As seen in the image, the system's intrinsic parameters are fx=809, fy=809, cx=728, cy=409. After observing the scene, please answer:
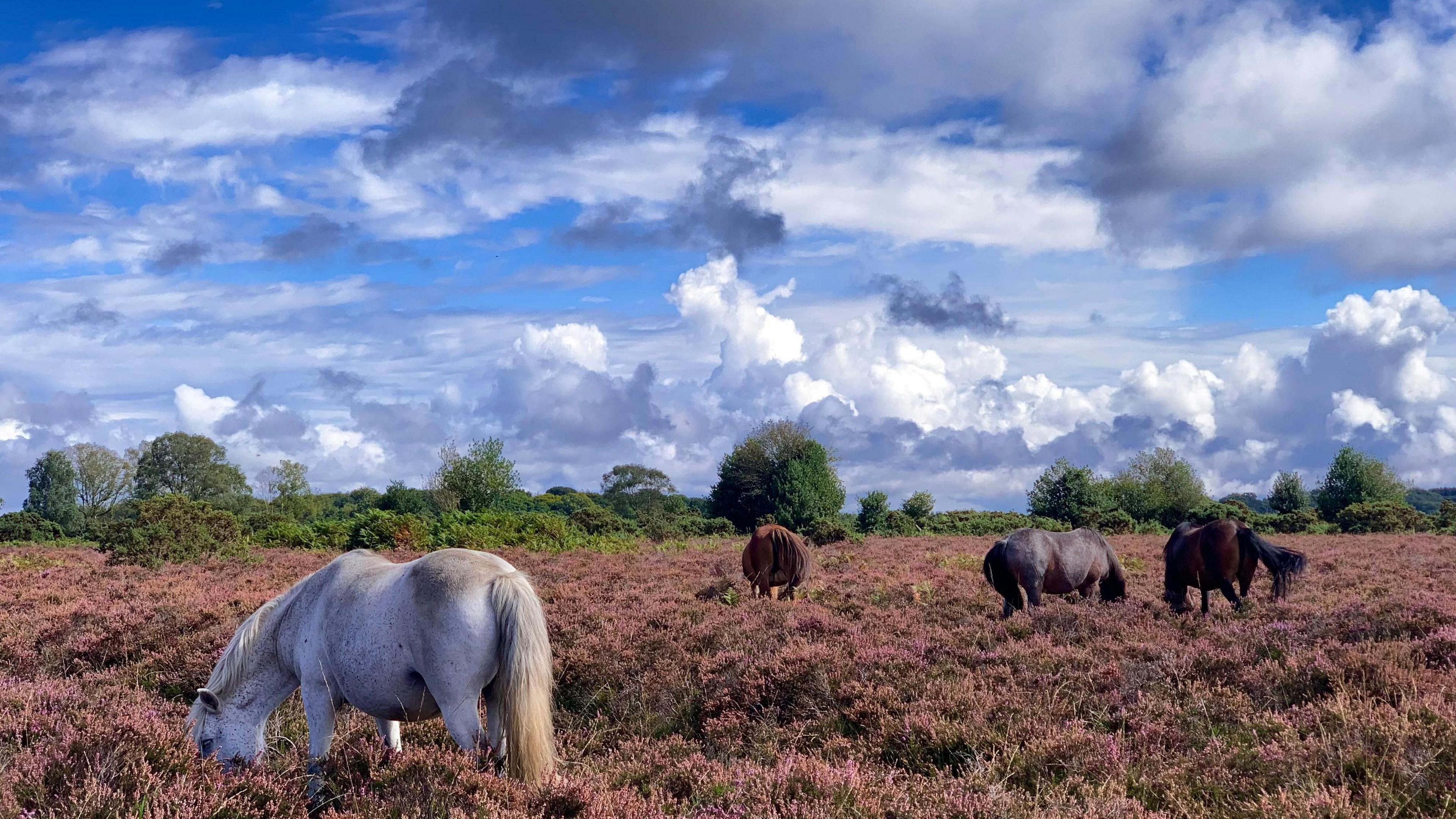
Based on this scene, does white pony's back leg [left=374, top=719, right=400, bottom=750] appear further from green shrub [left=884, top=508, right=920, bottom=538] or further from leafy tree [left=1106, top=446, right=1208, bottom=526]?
leafy tree [left=1106, top=446, right=1208, bottom=526]

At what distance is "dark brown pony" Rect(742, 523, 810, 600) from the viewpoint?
1503 centimetres

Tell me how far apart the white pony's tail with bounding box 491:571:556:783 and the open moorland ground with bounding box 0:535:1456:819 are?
0.38 metres

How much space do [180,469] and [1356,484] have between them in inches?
3658

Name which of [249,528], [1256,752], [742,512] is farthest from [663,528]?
[1256,752]

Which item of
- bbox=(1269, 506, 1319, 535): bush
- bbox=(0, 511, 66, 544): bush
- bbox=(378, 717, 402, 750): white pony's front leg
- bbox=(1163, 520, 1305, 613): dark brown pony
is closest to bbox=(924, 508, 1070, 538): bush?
bbox=(1269, 506, 1319, 535): bush

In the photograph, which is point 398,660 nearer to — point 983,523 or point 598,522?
point 598,522

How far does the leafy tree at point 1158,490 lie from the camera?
204 feet

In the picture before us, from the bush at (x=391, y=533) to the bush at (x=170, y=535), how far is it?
242 inches

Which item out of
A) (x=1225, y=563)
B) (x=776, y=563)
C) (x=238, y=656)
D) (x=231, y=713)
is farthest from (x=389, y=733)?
(x=1225, y=563)

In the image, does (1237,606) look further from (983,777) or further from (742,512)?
(742,512)

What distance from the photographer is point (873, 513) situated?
47.1 meters

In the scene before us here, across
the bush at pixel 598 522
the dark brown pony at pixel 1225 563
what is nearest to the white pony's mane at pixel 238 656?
the dark brown pony at pixel 1225 563

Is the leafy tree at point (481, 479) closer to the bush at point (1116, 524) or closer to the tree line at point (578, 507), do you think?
the tree line at point (578, 507)

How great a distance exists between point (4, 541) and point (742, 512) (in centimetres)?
4066
